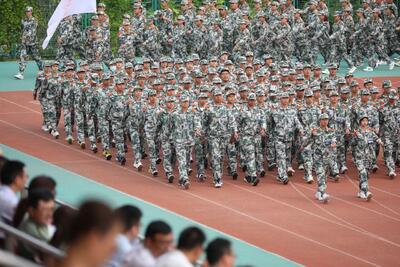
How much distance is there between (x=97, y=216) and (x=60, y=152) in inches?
626

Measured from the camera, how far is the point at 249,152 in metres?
19.5

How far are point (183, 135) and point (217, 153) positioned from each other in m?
0.68

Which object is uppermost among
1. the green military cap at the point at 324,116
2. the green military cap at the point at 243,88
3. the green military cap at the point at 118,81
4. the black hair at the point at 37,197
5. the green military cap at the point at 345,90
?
the black hair at the point at 37,197

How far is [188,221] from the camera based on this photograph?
16.7 meters

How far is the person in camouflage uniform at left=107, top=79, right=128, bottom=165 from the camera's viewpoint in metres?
20.3

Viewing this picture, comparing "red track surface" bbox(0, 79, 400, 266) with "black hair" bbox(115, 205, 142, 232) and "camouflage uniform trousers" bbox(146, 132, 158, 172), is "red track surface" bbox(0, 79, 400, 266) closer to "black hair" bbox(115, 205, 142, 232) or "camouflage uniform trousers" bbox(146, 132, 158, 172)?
"camouflage uniform trousers" bbox(146, 132, 158, 172)

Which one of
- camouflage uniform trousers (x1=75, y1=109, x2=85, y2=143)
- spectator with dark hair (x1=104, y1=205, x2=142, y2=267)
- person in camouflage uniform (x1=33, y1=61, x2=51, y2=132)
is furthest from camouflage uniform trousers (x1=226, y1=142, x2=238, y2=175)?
spectator with dark hair (x1=104, y1=205, x2=142, y2=267)

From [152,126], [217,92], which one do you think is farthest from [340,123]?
[152,126]

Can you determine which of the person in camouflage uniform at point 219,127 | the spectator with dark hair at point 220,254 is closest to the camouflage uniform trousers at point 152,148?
the person in camouflage uniform at point 219,127

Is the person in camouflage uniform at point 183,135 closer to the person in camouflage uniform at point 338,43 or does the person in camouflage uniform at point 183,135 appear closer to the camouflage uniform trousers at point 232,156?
the camouflage uniform trousers at point 232,156

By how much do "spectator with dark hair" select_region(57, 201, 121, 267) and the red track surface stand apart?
32.6 feet

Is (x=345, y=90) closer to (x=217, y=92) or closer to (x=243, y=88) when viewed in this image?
(x=243, y=88)

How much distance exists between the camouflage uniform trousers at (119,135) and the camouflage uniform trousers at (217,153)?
1770mm

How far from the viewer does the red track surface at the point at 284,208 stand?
1577cm
